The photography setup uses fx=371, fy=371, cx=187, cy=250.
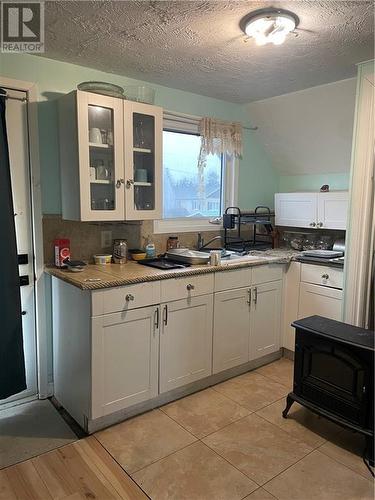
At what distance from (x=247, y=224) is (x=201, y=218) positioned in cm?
51

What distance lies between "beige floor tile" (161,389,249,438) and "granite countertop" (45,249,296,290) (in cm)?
89

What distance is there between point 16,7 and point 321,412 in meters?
2.75

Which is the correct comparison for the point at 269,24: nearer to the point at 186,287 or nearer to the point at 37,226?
the point at 186,287

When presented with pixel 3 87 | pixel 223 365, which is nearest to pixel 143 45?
pixel 3 87

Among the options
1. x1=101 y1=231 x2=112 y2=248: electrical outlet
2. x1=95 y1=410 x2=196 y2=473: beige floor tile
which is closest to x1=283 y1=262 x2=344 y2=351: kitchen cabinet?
x1=95 y1=410 x2=196 y2=473: beige floor tile

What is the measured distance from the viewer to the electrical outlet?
2803mm

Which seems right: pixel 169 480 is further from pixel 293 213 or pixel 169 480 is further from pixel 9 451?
pixel 293 213

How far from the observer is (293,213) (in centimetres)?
359

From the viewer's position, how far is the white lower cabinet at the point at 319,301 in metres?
2.88

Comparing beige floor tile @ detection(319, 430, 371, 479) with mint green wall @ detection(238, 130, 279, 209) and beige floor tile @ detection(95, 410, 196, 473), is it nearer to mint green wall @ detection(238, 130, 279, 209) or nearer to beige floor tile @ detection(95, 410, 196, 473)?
beige floor tile @ detection(95, 410, 196, 473)

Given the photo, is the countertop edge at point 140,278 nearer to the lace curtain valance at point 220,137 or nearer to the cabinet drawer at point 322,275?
the cabinet drawer at point 322,275

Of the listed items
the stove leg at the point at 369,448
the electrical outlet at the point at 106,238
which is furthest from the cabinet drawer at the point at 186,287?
the stove leg at the point at 369,448

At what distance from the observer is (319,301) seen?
2.99 meters

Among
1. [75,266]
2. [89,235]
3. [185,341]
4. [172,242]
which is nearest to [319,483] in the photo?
[185,341]
